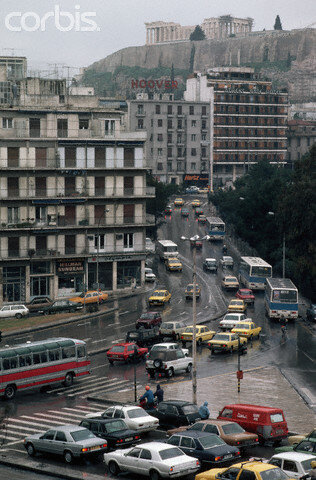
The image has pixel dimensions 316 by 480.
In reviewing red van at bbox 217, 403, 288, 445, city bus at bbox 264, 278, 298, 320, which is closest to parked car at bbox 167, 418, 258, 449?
red van at bbox 217, 403, 288, 445

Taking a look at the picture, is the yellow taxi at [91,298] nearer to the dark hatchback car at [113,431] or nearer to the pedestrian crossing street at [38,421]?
the pedestrian crossing street at [38,421]

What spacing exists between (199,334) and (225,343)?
4.22 meters

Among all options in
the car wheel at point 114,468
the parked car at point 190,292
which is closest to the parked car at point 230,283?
the parked car at point 190,292

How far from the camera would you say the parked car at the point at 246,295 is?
90.9m

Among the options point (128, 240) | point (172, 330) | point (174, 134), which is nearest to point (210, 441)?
point (172, 330)

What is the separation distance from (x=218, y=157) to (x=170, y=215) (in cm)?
4728

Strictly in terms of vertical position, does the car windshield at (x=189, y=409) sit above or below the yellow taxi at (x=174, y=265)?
above

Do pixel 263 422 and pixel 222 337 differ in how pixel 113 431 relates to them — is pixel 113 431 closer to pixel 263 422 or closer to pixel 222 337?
pixel 263 422

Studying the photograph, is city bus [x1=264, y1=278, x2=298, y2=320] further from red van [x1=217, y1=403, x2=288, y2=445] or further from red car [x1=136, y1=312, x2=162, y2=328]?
→ red van [x1=217, y1=403, x2=288, y2=445]

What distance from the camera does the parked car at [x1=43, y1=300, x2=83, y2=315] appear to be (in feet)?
282

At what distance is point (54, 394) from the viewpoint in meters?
56.1

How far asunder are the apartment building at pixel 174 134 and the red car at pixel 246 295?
3706 inches

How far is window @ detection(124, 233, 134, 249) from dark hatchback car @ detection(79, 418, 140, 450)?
2298 inches

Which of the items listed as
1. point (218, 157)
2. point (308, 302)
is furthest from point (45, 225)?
point (218, 157)
